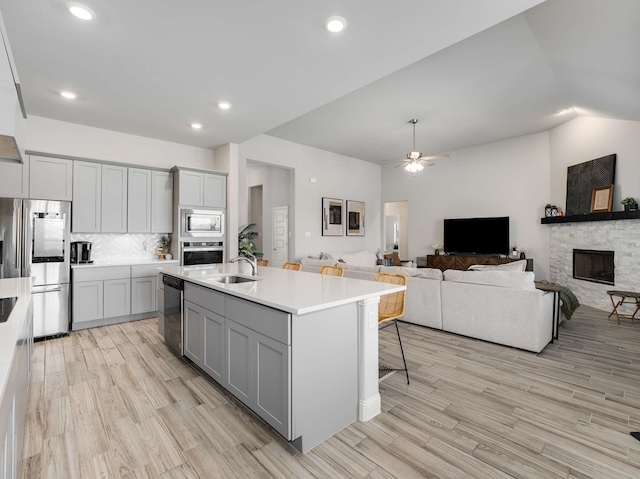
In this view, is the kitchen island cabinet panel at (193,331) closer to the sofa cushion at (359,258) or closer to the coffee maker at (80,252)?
the coffee maker at (80,252)

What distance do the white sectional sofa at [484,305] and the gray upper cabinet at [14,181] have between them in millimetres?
4690

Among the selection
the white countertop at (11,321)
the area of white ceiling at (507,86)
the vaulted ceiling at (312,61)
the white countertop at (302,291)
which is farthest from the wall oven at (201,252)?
the area of white ceiling at (507,86)

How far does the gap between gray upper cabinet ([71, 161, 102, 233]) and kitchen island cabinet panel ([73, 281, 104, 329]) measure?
0.76m

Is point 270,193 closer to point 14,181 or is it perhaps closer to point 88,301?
point 88,301

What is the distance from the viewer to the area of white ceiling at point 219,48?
222 centimetres

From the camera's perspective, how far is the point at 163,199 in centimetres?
507

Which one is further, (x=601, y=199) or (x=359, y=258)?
(x=359, y=258)

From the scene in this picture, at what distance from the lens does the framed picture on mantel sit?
5164 mm

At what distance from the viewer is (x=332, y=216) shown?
25.7 feet

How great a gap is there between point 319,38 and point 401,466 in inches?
117

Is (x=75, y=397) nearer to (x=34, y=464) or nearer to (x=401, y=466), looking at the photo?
(x=34, y=464)

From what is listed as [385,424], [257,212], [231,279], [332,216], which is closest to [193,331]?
[231,279]

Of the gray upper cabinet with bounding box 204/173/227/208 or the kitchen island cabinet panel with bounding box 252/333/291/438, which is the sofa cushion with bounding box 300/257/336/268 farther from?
the kitchen island cabinet panel with bounding box 252/333/291/438

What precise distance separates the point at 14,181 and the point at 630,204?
8.44 metres
